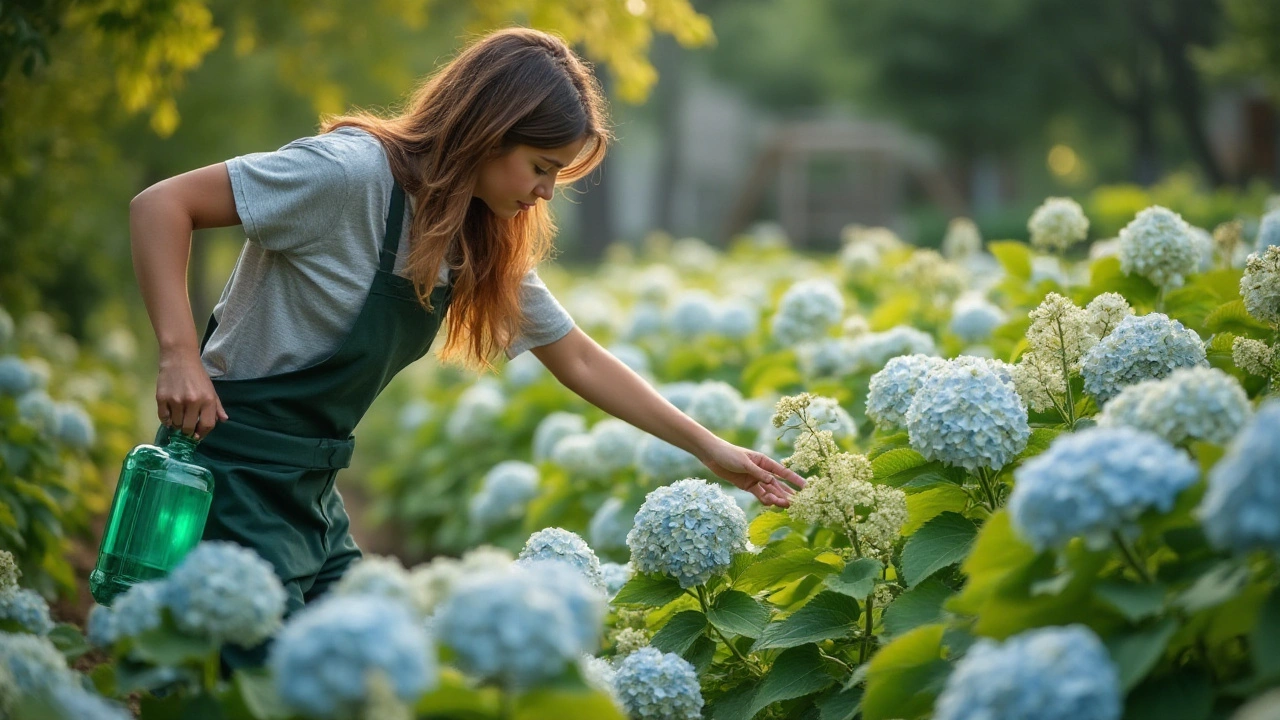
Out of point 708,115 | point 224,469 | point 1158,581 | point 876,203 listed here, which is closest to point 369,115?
point 224,469

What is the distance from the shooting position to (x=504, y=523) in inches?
204

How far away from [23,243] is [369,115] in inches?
185

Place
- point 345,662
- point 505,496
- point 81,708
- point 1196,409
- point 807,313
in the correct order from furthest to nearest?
point 505,496 < point 807,313 < point 1196,409 < point 81,708 < point 345,662

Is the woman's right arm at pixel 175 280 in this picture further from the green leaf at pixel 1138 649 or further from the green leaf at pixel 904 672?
the green leaf at pixel 1138 649

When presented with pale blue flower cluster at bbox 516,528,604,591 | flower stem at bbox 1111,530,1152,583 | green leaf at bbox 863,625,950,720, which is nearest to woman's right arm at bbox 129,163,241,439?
pale blue flower cluster at bbox 516,528,604,591

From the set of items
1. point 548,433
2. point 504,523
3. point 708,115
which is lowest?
point 504,523

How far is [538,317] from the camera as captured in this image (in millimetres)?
2838

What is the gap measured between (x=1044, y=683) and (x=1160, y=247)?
6.97ft

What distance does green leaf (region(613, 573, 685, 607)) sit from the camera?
2346 millimetres

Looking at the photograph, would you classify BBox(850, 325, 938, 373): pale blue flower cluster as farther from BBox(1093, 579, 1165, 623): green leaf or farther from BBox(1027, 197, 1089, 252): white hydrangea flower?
BBox(1093, 579, 1165, 623): green leaf

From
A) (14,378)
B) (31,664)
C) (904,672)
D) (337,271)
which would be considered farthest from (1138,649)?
(14,378)

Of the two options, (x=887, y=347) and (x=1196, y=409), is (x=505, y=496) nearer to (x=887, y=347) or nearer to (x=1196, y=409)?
(x=887, y=347)

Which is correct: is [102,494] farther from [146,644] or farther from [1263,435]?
Answer: [1263,435]

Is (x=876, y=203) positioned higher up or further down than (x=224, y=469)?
higher up
